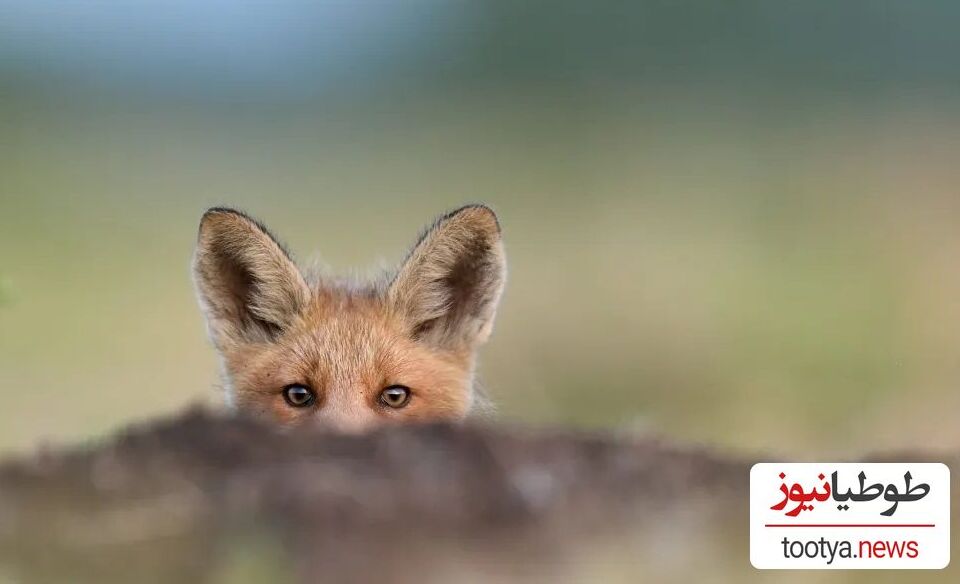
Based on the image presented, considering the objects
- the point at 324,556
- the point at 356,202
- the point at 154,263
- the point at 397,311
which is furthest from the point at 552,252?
the point at 324,556

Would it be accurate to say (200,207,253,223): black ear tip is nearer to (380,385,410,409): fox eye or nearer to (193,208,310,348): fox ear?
(193,208,310,348): fox ear

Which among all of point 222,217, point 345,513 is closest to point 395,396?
point 222,217

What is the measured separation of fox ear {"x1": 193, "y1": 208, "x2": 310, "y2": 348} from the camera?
20.5ft

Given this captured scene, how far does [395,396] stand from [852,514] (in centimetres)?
259

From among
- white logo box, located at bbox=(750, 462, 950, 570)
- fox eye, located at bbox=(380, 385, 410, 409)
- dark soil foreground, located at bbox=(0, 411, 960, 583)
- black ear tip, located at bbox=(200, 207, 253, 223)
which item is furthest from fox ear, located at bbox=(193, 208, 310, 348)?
white logo box, located at bbox=(750, 462, 950, 570)

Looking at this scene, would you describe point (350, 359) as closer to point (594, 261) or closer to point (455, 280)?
point (455, 280)

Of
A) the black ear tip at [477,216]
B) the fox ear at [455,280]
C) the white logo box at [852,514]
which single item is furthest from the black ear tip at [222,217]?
the white logo box at [852,514]

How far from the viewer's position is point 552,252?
13.9 metres

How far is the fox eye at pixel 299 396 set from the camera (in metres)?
5.93

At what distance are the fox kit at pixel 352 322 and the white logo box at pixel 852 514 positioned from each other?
2.24 metres

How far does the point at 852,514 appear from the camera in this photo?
13.6ft

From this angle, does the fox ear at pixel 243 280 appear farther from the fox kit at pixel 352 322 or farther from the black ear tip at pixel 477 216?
the black ear tip at pixel 477 216

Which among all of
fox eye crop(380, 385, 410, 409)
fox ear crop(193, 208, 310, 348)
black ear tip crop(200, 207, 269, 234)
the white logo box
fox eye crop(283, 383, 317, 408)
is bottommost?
the white logo box

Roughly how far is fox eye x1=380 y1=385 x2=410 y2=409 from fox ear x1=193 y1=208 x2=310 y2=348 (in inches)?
27.9
